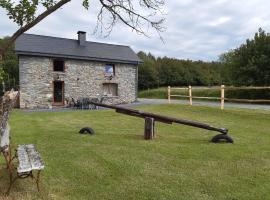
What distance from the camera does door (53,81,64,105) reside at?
25984 mm

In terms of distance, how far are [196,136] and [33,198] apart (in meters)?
6.34

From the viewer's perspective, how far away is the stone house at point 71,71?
2433cm

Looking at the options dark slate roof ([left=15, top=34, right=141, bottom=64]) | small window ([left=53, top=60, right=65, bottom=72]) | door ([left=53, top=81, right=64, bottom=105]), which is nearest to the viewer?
dark slate roof ([left=15, top=34, right=141, bottom=64])

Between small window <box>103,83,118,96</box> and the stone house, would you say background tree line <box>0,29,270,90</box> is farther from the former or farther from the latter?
small window <box>103,83,118,96</box>

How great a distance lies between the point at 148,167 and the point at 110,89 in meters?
23.2

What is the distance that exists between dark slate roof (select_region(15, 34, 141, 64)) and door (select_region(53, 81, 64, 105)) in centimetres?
226

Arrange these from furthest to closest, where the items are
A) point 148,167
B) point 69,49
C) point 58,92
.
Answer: point 69,49 < point 58,92 < point 148,167

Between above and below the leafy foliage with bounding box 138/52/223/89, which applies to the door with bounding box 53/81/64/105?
below

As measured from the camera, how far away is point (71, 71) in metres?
26.4

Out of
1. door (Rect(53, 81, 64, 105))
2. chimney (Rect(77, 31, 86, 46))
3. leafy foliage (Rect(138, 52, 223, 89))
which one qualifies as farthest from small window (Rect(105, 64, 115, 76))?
leafy foliage (Rect(138, 52, 223, 89))

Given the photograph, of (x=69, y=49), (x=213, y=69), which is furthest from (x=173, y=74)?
(x=69, y=49)

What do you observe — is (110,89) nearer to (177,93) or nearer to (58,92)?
(58,92)

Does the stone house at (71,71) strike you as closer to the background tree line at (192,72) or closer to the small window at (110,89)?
the small window at (110,89)

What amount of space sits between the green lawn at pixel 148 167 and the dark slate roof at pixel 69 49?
15.9m
